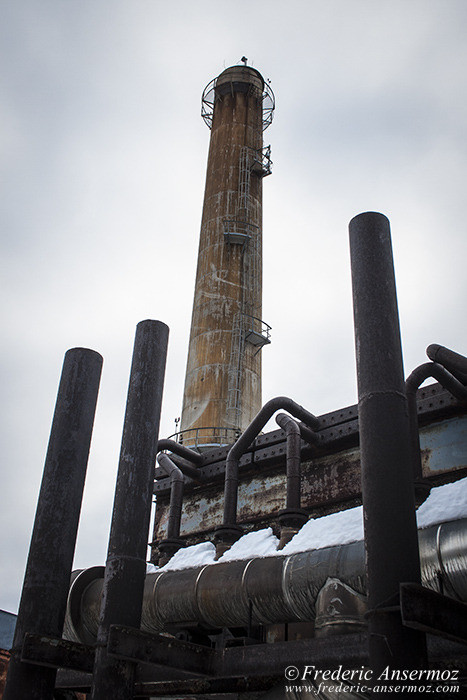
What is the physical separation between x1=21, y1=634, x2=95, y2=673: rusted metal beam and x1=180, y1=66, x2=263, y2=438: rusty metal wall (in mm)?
9855

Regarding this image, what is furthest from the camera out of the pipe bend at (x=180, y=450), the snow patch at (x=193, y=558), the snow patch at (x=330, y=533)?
the pipe bend at (x=180, y=450)

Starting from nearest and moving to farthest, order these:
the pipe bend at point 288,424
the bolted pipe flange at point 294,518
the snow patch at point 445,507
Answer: the snow patch at point 445,507 < the bolted pipe flange at point 294,518 < the pipe bend at point 288,424

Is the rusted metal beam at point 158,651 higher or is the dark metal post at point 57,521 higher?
the dark metal post at point 57,521

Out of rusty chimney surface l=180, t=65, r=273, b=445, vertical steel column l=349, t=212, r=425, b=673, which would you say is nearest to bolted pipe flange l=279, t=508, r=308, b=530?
vertical steel column l=349, t=212, r=425, b=673

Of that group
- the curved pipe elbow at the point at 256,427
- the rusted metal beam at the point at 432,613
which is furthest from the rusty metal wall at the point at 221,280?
the rusted metal beam at the point at 432,613

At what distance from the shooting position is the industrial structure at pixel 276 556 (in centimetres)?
437

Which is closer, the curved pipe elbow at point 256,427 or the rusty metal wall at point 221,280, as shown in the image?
the curved pipe elbow at point 256,427

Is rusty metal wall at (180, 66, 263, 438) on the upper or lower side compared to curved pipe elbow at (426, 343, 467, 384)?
upper

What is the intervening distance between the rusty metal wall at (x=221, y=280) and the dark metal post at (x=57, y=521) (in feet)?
28.6

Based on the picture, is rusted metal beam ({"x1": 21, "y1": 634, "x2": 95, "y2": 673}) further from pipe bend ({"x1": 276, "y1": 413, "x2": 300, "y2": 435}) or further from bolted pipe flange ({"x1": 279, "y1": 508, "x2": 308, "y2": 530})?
pipe bend ({"x1": 276, "y1": 413, "x2": 300, "y2": 435})

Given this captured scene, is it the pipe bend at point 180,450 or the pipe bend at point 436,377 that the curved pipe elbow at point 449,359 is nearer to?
the pipe bend at point 436,377

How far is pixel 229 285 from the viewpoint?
18.0 metres

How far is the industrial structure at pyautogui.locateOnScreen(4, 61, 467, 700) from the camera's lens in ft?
14.3

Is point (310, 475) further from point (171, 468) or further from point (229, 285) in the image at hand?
point (229, 285)
